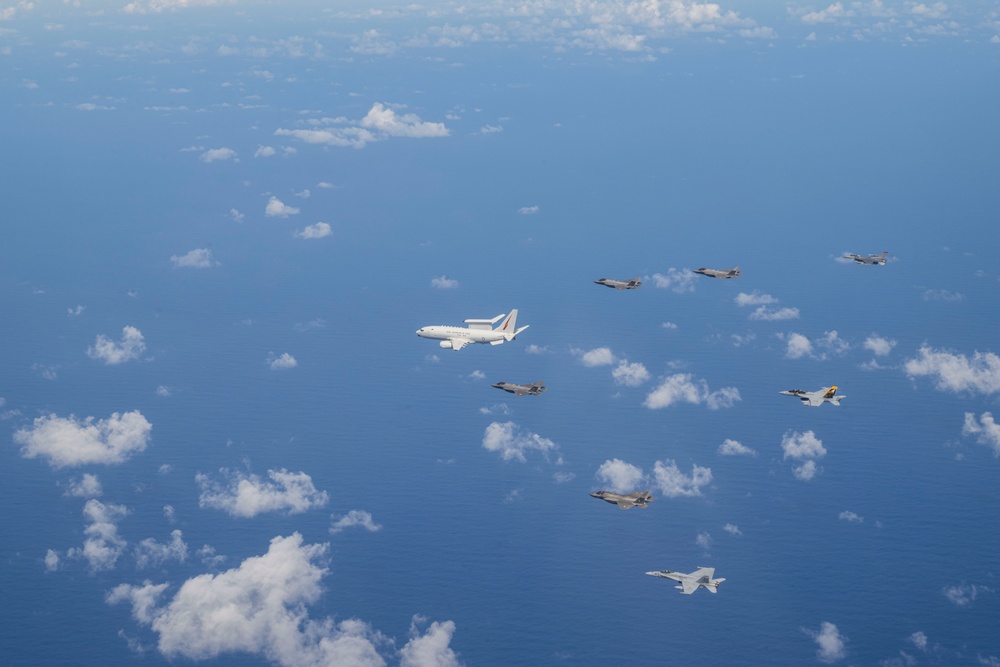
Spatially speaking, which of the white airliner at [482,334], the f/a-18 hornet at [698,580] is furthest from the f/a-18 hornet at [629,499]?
the white airliner at [482,334]

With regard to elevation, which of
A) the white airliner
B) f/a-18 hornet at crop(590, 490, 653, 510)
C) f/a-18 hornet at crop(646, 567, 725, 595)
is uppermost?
the white airliner

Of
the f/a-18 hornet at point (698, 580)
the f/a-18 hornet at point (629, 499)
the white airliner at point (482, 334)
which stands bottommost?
the f/a-18 hornet at point (698, 580)

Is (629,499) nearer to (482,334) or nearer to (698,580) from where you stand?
(698,580)

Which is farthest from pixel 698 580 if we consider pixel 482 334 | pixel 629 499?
pixel 482 334

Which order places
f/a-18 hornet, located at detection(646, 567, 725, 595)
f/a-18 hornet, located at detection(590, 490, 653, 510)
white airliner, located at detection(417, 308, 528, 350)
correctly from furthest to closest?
white airliner, located at detection(417, 308, 528, 350)
f/a-18 hornet, located at detection(646, 567, 725, 595)
f/a-18 hornet, located at detection(590, 490, 653, 510)

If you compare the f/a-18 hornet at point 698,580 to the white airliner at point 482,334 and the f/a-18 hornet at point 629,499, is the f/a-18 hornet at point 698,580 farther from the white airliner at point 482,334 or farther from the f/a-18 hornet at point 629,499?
the white airliner at point 482,334

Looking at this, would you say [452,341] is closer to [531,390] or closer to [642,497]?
[531,390]

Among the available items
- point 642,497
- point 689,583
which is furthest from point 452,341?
point 689,583

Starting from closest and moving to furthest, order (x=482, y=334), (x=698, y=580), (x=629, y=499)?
(x=698, y=580) < (x=629, y=499) < (x=482, y=334)

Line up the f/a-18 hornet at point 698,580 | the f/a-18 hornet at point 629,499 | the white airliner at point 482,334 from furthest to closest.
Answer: the white airliner at point 482,334
the f/a-18 hornet at point 698,580
the f/a-18 hornet at point 629,499

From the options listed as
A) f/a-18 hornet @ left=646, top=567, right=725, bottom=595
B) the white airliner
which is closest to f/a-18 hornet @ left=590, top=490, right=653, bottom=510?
f/a-18 hornet @ left=646, top=567, right=725, bottom=595

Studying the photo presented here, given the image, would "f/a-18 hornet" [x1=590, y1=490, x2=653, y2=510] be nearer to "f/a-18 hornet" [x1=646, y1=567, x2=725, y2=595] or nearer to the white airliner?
"f/a-18 hornet" [x1=646, y1=567, x2=725, y2=595]
